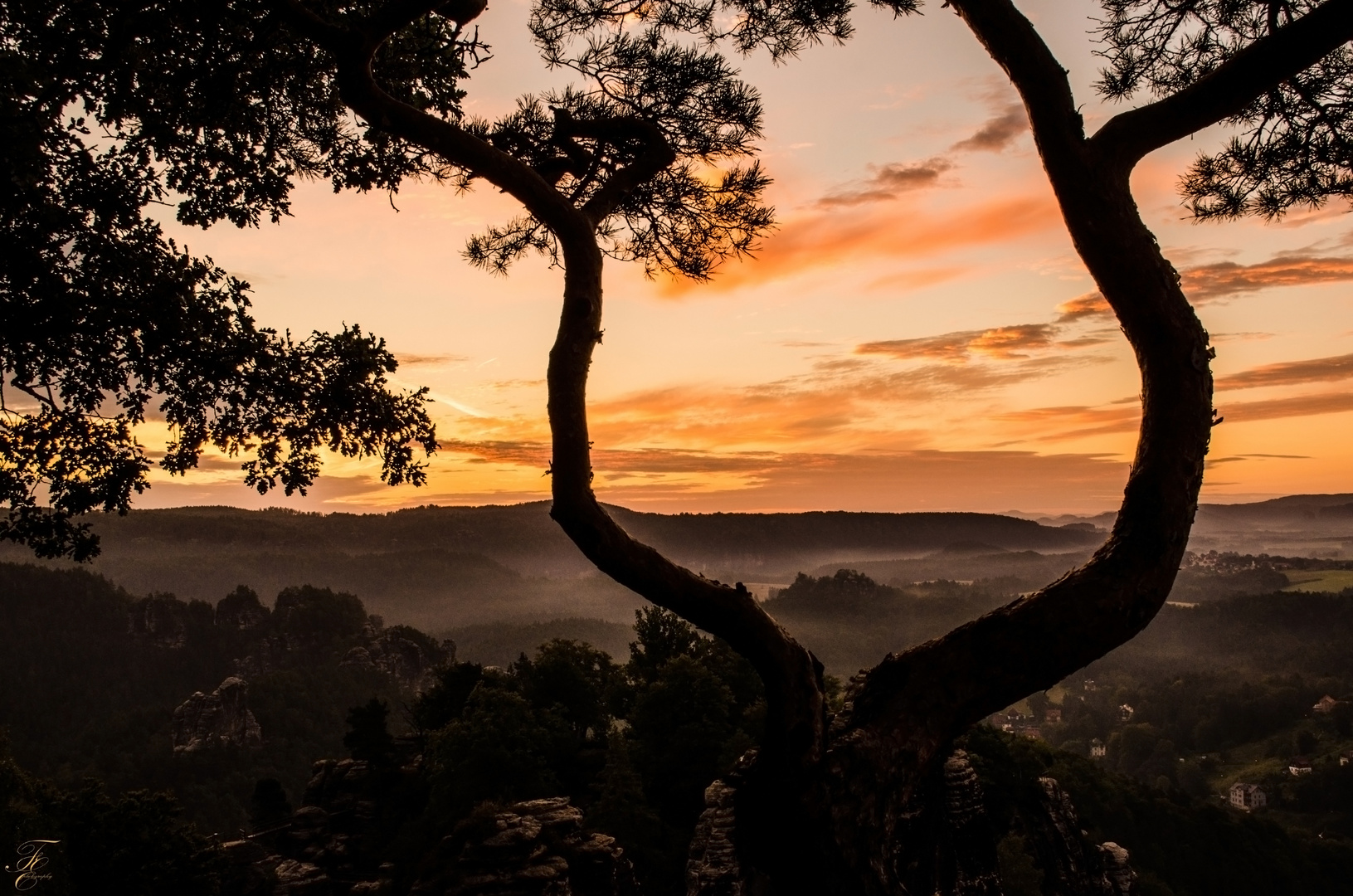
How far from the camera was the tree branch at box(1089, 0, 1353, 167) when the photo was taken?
532cm

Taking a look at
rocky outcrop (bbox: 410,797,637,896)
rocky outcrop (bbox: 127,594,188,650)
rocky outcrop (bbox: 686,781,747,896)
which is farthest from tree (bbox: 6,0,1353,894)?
rocky outcrop (bbox: 127,594,188,650)

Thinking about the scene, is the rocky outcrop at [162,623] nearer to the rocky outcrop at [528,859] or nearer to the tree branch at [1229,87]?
the rocky outcrop at [528,859]

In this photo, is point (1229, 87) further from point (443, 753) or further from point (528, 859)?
point (443, 753)

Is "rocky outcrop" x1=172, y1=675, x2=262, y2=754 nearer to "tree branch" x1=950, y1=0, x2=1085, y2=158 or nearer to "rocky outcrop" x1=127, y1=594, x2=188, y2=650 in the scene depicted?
"rocky outcrop" x1=127, y1=594, x2=188, y2=650

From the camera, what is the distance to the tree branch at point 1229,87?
532cm

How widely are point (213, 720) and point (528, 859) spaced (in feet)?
384

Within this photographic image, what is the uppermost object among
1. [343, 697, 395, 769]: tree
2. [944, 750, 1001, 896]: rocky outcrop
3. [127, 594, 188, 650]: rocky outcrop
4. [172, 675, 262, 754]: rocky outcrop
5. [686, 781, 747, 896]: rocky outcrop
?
[686, 781, 747, 896]: rocky outcrop

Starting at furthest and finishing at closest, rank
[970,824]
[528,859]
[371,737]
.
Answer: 1. [371,737]
2. [528,859]
3. [970,824]

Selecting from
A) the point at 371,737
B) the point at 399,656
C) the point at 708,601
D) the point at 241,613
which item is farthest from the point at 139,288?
the point at 241,613

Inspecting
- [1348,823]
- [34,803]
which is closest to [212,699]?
[34,803]

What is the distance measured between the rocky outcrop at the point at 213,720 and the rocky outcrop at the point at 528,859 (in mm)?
107632

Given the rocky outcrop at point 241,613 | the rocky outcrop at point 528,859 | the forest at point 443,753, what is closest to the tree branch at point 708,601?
the forest at point 443,753

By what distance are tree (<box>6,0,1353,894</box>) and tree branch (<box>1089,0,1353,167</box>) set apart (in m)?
0.02

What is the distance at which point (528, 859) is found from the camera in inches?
1094
